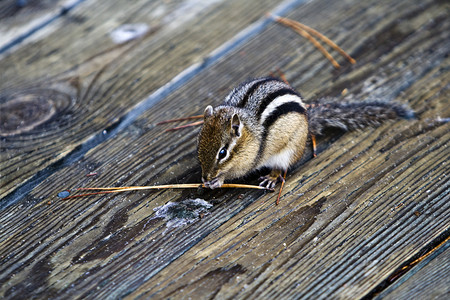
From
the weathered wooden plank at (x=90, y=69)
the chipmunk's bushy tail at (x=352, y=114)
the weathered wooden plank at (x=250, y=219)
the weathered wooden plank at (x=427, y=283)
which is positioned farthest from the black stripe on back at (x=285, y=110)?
the weathered wooden plank at (x=427, y=283)

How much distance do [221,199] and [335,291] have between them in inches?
28.9

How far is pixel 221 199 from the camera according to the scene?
87.1 inches

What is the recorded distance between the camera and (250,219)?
2.07m

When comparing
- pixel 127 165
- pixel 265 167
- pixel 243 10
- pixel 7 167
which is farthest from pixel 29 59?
pixel 265 167

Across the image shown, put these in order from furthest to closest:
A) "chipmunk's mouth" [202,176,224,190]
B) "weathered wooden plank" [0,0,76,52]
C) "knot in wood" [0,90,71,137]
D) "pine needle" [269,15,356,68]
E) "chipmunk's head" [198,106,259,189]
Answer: "weathered wooden plank" [0,0,76,52] → "pine needle" [269,15,356,68] → "knot in wood" [0,90,71,137] → "chipmunk's head" [198,106,259,189] → "chipmunk's mouth" [202,176,224,190]

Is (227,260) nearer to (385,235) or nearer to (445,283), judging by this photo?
(385,235)

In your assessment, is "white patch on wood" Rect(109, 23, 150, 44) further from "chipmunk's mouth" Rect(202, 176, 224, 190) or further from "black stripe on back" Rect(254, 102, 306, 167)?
"chipmunk's mouth" Rect(202, 176, 224, 190)

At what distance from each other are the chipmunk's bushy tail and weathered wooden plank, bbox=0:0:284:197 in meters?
0.96

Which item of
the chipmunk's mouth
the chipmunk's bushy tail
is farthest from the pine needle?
the chipmunk's mouth

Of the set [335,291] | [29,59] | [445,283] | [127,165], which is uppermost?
[29,59]

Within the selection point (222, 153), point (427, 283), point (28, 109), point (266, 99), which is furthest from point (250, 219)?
point (28, 109)

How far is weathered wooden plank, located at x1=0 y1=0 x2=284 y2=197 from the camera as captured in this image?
2.61 m

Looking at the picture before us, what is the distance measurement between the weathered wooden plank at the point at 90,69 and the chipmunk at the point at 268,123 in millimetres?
599

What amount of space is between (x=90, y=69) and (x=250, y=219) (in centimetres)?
176
